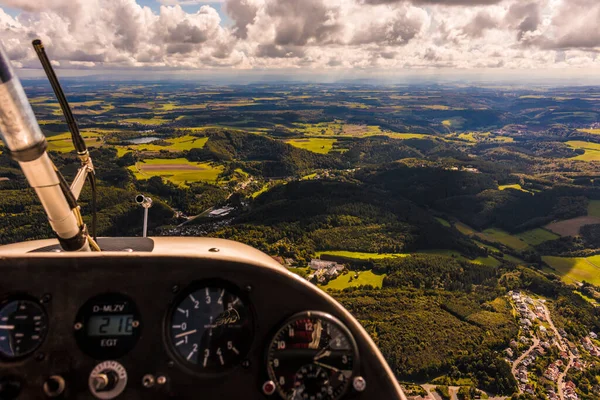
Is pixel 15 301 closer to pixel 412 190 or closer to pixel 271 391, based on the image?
pixel 271 391

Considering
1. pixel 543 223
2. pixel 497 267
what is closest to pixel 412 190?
pixel 543 223

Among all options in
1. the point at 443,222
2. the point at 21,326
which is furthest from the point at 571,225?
the point at 21,326

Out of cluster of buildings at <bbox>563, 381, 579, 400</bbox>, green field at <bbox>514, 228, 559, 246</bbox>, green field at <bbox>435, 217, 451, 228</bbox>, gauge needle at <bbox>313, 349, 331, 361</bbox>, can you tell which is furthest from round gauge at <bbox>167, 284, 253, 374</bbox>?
green field at <bbox>435, 217, 451, 228</bbox>

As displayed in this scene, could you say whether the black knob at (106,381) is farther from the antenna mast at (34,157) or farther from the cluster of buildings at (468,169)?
the cluster of buildings at (468,169)

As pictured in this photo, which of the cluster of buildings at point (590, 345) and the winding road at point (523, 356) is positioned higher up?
the winding road at point (523, 356)

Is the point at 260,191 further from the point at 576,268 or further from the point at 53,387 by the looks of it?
the point at 53,387

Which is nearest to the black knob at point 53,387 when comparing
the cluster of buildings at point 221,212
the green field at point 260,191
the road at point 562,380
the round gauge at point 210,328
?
the round gauge at point 210,328
